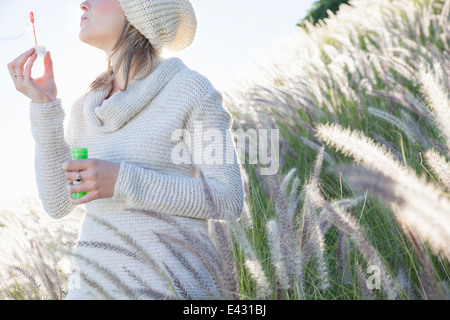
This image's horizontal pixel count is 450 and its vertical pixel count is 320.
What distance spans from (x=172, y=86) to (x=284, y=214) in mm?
915

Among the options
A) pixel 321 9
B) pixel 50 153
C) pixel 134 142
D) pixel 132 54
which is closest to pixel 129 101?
pixel 134 142

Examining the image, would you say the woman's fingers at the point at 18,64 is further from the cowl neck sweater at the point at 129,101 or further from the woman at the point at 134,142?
the cowl neck sweater at the point at 129,101

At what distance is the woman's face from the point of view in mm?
2037

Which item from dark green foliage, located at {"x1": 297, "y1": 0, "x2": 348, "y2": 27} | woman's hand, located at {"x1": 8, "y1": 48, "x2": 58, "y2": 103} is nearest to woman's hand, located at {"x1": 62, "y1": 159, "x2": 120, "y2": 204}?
woman's hand, located at {"x1": 8, "y1": 48, "x2": 58, "y2": 103}

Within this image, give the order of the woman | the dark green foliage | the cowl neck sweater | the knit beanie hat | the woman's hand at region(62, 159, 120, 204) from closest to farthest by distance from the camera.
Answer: the woman's hand at region(62, 159, 120, 204)
the woman
the cowl neck sweater
the knit beanie hat
the dark green foliage

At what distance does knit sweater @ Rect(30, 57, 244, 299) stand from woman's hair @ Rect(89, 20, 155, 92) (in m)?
0.06

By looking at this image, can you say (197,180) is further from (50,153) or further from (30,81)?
(30,81)

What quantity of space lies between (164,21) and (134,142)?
1.89ft

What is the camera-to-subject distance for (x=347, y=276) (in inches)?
60.1

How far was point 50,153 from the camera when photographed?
6.45 feet

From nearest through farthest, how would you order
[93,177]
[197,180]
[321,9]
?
[93,177] < [197,180] < [321,9]

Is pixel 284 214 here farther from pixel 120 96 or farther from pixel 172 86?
pixel 120 96

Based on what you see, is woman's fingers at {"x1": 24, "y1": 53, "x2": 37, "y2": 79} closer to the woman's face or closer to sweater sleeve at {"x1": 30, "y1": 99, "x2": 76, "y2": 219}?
sweater sleeve at {"x1": 30, "y1": 99, "x2": 76, "y2": 219}
